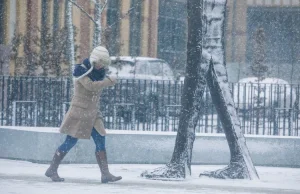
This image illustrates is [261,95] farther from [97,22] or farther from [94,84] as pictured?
[94,84]

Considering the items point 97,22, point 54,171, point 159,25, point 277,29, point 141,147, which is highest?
point 277,29

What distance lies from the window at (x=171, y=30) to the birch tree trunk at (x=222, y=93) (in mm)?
26808

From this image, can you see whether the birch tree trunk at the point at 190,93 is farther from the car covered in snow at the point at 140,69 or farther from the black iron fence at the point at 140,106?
the car covered in snow at the point at 140,69

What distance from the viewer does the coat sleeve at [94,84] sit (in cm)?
1173

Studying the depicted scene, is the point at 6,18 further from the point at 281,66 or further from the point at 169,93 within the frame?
the point at 281,66

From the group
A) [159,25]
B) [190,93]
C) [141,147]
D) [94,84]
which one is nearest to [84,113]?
[94,84]

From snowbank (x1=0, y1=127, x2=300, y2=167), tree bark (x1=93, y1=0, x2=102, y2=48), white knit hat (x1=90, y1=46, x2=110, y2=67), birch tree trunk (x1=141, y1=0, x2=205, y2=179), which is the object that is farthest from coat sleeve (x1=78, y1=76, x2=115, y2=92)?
tree bark (x1=93, y1=0, x2=102, y2=48)

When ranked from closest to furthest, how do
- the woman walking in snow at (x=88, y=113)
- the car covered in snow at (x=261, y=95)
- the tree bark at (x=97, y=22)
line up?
the woman walking in snow at (x=88, y=113) < the car covered in snow at (x=261, y=95) < the tree bark at (x=97, y=22)

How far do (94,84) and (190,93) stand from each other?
5.44 ft

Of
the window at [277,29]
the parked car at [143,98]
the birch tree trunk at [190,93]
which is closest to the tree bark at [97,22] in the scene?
the parked car at [143,98]

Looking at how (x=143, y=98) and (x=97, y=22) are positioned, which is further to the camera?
(x=97, y=22)

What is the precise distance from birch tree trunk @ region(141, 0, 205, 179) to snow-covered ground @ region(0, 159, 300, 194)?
A: 351mm

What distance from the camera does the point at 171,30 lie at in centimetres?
4241

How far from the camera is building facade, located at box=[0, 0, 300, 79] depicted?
1228 inches
